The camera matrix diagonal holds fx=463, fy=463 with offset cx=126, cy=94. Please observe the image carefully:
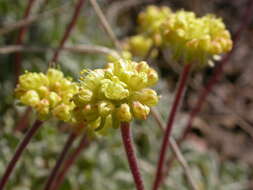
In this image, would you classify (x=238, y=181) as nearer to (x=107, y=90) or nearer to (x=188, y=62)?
(x=188, y=62)

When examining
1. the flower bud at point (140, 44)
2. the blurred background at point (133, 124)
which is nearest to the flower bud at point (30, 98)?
the blurred background at point (133, 124)

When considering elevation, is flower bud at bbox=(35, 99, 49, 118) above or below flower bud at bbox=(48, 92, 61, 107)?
below

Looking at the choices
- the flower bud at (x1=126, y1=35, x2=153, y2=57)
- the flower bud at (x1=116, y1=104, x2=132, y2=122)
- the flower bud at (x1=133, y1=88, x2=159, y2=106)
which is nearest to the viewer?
the flower bud at (x1=116, y1=104, x2=132, y2=122)

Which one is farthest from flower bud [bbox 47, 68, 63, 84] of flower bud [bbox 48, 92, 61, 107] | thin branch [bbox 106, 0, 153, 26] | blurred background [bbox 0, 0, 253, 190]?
thin branch [bbox 106, 0, 153, 26]

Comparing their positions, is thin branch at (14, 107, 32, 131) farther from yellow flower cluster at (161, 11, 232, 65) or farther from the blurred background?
yellow flower cluster at (161, 11, 232, 65)

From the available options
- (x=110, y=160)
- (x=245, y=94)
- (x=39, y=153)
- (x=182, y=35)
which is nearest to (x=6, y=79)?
(x=39, y=153)

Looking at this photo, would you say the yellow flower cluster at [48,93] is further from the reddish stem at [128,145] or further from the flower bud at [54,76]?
the reddish stem at [128,145]

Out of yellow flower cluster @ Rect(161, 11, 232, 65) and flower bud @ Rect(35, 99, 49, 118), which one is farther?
yellow flower cluster @ Rect(161, 11, 232, 65)
